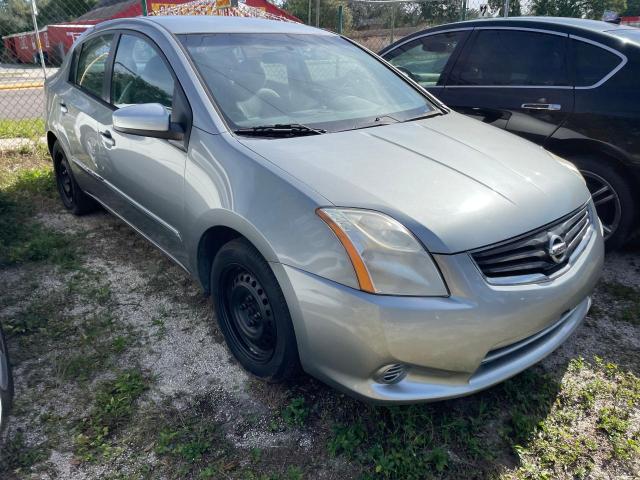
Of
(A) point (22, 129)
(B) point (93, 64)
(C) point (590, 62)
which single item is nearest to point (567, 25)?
(C) point (590, 62)

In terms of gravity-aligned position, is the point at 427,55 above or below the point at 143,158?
above

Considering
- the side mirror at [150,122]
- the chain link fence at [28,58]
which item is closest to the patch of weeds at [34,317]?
the side mirror at [150,122]

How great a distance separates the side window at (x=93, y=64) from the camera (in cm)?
349

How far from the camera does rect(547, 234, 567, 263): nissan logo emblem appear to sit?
202cm

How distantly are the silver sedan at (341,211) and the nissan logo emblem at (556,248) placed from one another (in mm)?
10

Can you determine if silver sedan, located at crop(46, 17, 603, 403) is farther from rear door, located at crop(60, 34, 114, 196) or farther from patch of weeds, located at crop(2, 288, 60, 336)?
patch of weeds, located at crop(2, 288, 60, 336)

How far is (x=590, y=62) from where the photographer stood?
354cm

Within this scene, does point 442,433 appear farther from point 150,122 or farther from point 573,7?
point 573,7

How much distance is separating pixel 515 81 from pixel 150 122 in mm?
2832

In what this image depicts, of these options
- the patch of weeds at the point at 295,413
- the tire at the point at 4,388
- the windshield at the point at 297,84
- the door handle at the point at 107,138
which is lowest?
the patch of weeds at the point at 295,413

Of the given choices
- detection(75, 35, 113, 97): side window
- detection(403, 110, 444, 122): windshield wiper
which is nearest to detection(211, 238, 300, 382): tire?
detection(403, 110, 444, 122): windshield wiper

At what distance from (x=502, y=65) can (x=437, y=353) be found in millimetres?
2999

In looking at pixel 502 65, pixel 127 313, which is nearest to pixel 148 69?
pixel 127 313

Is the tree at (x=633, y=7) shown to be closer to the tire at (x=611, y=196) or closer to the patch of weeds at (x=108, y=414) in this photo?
the tire at (x=611, y=196)
